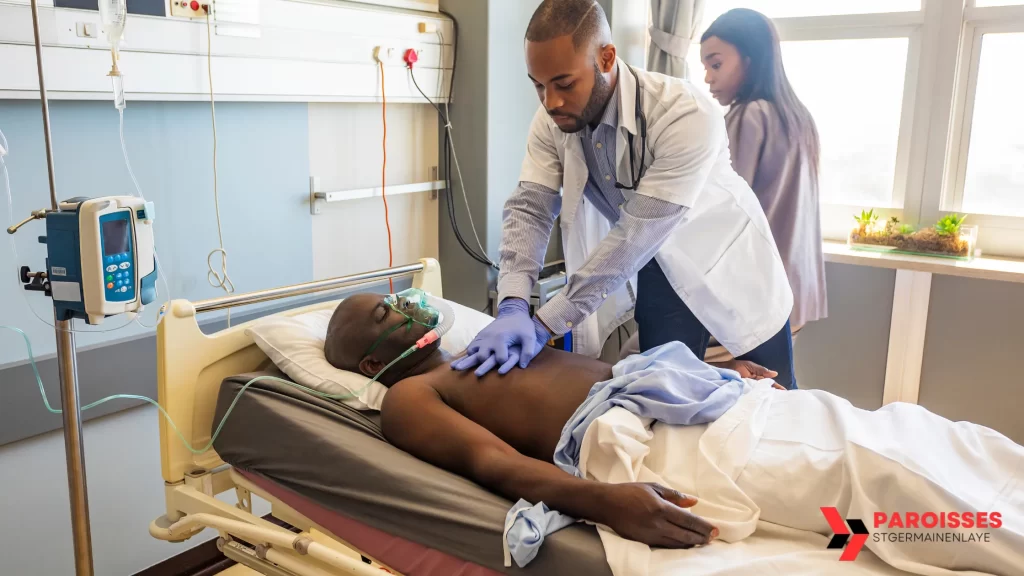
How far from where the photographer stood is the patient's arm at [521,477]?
1294 millimetres

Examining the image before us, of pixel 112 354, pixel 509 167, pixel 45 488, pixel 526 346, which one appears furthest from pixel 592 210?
pixel 45 488

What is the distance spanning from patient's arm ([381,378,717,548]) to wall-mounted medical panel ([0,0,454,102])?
103 centimetres

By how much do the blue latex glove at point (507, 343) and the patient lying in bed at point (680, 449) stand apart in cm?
3

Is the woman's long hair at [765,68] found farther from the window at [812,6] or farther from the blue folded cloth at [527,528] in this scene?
the blue folded cloth at [527,528]

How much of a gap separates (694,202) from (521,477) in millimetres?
801

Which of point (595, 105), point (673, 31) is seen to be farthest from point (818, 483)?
point (673, 31)

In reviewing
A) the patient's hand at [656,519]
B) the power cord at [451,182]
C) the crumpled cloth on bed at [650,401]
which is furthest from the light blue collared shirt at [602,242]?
the power cord at [451,182]

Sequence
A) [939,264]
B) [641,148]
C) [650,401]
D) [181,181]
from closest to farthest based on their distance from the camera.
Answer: [650,401]
[641,148]
[181,181]
[939,264]

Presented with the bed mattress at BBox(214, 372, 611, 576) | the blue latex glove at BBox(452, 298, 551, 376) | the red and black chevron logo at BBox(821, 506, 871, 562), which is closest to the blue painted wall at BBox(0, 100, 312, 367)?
the bed mattress at BBox(214, 372, 611, 576)

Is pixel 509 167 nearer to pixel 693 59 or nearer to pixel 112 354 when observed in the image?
pixel 693 59

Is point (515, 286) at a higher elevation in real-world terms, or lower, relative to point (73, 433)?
higher

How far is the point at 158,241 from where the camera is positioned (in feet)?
7.06

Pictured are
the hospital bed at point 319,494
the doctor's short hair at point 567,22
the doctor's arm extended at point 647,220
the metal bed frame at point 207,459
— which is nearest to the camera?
the hospital bed at point 319,494

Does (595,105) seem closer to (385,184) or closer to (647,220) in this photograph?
(647,220)
